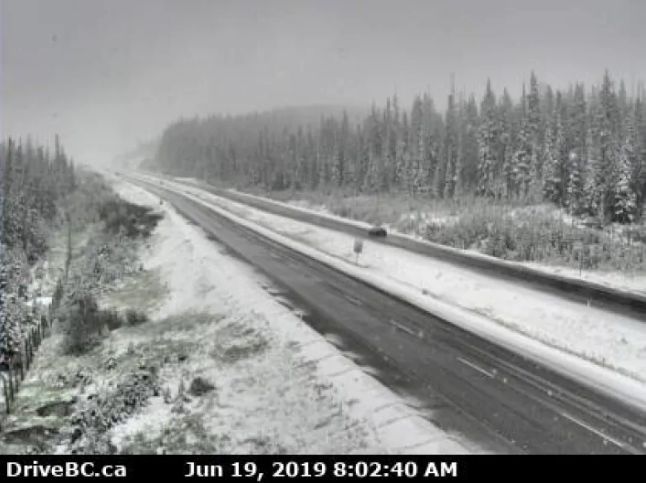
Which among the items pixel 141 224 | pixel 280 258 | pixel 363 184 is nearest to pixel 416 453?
pixel 280 258

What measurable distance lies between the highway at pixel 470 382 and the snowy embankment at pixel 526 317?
0.92m

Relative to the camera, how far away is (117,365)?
19.3 meters

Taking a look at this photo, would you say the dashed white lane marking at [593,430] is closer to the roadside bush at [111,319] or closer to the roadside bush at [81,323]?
the roadside bush at [81,323]

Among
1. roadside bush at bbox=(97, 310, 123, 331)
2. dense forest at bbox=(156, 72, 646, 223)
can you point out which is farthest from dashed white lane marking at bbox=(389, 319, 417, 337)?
dense forest at bbox=(156, 72, 646, 223)

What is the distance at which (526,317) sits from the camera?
69.0 ft

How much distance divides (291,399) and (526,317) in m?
Answer: 10.8

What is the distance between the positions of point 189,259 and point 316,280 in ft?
32.4

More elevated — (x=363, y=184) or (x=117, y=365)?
(x=363, y=184)

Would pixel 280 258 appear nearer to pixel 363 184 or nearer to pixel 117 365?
pixel 117 365

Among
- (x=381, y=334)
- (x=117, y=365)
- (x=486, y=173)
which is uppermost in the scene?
(x=486, y=173)

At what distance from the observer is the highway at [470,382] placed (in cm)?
1138

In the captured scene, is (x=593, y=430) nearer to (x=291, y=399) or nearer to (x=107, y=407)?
(x=291, y=399)
